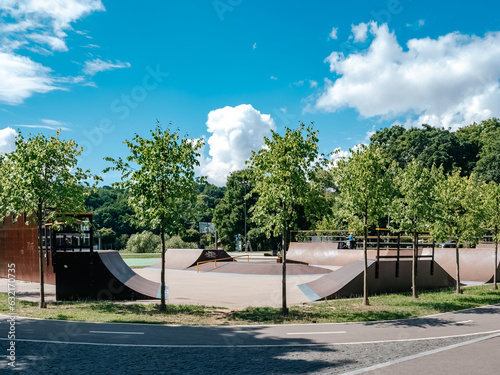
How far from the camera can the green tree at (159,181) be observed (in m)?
14.7

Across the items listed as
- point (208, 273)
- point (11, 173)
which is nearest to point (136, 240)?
point (208, 273)

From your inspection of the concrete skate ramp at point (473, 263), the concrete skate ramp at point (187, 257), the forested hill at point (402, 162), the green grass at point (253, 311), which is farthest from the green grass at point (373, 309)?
the forested hill at point (402, 162)

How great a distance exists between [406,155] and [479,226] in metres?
57.2

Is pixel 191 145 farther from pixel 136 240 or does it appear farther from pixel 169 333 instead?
pixel 136 240

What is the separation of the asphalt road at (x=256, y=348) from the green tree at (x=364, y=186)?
183 inches

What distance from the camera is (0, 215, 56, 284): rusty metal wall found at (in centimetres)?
2327

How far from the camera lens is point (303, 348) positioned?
32.0 ft

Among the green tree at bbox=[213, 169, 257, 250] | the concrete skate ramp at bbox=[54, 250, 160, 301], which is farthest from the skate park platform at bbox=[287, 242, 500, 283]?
the green tree at bbox=[213, 169, 257, 250]

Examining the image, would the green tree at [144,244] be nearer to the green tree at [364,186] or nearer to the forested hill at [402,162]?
the forested hill at [402,162]

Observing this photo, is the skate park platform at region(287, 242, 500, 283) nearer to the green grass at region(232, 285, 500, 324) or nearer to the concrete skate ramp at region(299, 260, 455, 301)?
the concrete skate ramp at region(299, 260, 455, 301)

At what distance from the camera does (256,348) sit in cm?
976

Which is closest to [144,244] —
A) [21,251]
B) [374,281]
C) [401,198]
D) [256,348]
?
[21,251]

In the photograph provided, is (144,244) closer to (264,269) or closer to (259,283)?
(264,269)

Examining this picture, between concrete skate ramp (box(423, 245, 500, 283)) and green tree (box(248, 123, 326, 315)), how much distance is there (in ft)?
55.2
